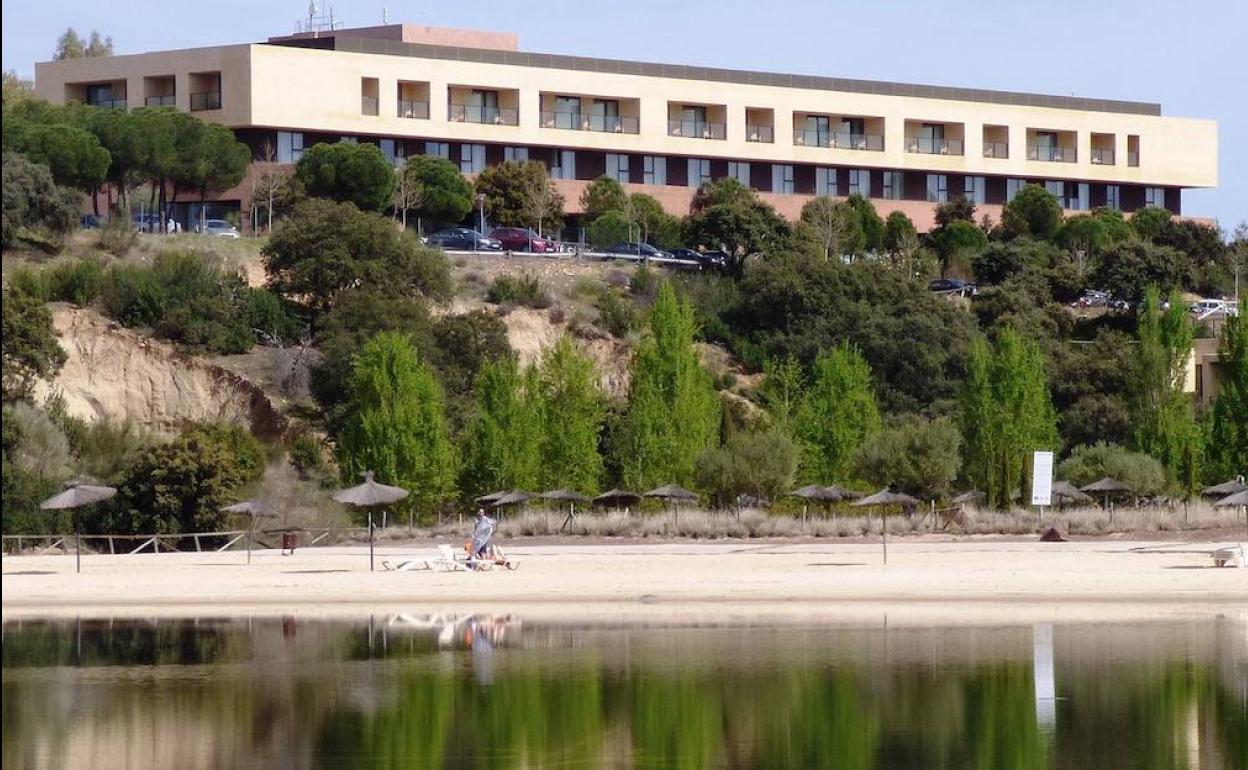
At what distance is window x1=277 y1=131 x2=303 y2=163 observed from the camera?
268ft

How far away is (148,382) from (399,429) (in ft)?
43.4

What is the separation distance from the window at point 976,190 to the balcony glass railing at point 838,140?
20.5 feet

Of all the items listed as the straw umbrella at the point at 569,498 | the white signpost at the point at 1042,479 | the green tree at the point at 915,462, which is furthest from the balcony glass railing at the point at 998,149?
the white signpost at the point at 1042,479

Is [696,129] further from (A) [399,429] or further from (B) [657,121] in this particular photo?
(A) [399,429]

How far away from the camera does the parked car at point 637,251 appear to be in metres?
83.7

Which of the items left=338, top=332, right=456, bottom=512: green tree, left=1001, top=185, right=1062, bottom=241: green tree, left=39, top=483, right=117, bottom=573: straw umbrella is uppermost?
left=1001, top=185, right=1062, bottom=241: green tree

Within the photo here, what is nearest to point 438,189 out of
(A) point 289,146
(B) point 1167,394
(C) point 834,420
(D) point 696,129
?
(A) point 289,146

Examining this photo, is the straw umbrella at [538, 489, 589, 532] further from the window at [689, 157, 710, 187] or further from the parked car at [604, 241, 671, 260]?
the window at [689, 157, 710, 187]

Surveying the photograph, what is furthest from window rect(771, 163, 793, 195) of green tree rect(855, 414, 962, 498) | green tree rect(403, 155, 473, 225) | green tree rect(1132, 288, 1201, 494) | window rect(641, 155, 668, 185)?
green tree rect(855, 414, 962, 498)

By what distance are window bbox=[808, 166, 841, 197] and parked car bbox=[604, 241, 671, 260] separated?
14.4m

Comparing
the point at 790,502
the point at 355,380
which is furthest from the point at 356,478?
the point at 790,502

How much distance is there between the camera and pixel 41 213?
6988 centimetres

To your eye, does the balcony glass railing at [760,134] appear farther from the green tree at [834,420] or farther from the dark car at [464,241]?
the green tree at [834,420]

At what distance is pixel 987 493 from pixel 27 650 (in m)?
32.6
